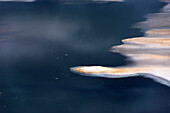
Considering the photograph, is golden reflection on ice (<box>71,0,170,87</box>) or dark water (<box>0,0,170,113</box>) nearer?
dark water (<box>0,0,170,113</box>)

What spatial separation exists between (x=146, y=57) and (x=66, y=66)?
6.32ft

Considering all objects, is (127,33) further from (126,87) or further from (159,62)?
(126,87)

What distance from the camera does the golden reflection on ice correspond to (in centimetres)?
848

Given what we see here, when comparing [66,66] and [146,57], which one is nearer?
[66,66]

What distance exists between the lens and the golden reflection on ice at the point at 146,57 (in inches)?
334

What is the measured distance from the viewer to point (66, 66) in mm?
9289

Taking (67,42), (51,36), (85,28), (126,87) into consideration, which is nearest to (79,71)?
(126,87)

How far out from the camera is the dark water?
6871 millimetres

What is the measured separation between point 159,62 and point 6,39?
209 inches

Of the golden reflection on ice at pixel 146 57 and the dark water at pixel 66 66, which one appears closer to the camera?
the dark water at pixel 66 66

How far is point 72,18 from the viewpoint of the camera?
16.8 meters

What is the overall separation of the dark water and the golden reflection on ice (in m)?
0.28

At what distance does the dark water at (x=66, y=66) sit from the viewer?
271 inches

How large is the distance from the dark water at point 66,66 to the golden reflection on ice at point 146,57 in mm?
275
